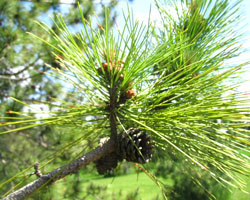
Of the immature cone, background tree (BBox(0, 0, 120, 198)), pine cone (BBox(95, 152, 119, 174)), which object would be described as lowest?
pine cone (BBox(95, 152, 119, 174))

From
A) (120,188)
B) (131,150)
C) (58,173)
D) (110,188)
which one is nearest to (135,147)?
(131,150)

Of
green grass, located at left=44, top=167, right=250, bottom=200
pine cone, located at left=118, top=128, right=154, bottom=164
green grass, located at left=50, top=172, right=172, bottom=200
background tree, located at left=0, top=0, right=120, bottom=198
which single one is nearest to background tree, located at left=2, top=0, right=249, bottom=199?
pine cone, located at left=118, top=128, right=154, bottom=164

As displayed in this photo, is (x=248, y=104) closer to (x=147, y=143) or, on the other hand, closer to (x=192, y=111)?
(x=192, y=111)

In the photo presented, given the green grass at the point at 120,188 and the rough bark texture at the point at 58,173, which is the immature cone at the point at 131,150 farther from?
the green grass at the point at 120,188

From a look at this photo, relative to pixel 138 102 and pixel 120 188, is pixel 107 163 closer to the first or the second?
pixel 138 102

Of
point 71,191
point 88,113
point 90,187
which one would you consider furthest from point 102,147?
point 90,187

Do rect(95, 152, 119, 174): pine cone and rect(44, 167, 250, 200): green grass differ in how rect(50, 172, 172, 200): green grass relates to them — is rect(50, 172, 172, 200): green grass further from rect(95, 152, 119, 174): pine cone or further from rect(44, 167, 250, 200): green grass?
rect(95, 152, 119, 174): pine cone

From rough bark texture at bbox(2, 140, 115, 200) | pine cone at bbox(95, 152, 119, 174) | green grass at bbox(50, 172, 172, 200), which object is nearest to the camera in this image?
rough bark texture at bbox(2, 140, 115, 200)
